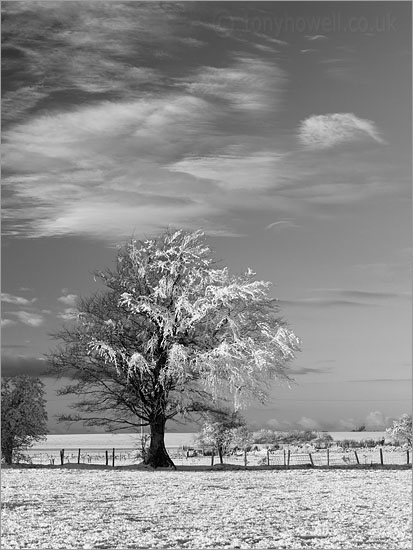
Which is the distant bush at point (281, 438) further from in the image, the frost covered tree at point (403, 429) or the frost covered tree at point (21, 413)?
the frost covered tree at point (21, 413)

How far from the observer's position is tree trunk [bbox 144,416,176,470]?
33.4 meters

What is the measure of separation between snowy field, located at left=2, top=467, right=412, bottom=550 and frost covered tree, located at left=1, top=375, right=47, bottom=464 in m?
8.76

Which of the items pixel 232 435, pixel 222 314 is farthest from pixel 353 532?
pixel 232 435

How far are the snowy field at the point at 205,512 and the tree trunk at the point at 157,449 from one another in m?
6.29

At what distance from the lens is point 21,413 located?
35.7 meters

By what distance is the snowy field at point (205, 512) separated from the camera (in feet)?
42.7

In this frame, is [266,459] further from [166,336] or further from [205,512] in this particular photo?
[205,512]

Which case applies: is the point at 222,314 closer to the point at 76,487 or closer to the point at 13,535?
the point at 76,487

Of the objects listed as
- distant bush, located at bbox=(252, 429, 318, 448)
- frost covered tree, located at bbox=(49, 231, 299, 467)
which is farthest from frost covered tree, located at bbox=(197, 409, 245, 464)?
distant bush, located at bbox=(252, 429, 318, 448)

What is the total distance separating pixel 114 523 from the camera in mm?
14867

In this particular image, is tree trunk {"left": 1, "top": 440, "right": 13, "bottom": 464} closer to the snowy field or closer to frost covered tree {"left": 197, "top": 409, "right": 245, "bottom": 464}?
the snowy field

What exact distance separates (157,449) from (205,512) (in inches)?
686

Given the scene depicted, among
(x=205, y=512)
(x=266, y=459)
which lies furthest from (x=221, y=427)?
(x=205, y=512)

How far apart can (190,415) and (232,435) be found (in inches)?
743
